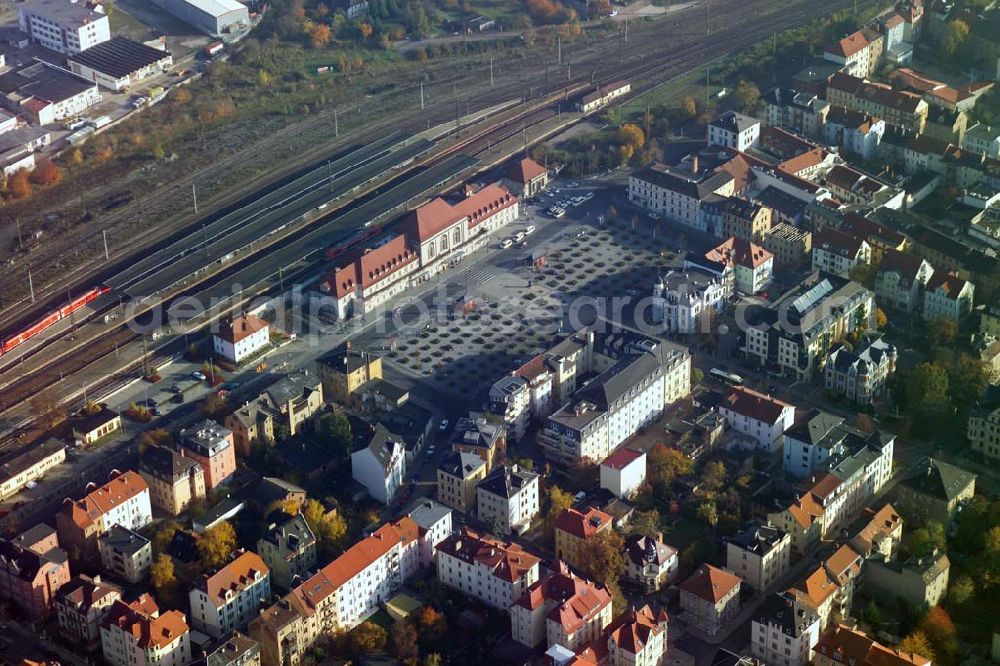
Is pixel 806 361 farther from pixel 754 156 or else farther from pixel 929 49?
pixel 929 49

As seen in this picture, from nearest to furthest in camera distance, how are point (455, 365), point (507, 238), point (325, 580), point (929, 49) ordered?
1. point (325, 580)
2. point (455, 365)
3. point (507, 238)
4. point (929, 49)

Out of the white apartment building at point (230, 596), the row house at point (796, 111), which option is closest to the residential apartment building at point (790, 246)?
the row house at point (796, 111)

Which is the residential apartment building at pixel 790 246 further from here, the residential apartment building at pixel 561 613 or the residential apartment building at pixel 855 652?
the residential apartment building at pixel 855 652

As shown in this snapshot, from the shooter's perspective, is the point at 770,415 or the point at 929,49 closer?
the point at 770,415

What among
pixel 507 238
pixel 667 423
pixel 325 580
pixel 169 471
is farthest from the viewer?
pixel 507 238

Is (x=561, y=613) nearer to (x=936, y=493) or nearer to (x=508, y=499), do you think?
(x=508, y=499)

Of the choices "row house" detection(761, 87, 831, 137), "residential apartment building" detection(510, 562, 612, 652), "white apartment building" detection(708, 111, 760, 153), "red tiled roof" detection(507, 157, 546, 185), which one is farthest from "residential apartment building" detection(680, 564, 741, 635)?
"row house" detection(761, 87, 831, 137)

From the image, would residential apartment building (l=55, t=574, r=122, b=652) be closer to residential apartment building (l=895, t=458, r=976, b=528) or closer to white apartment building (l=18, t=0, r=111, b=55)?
residential apartment building (l=895, t=458, r=976, b=528)

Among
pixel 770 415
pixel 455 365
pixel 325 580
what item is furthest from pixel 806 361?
pixel 325 580

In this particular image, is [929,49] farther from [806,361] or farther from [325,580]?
[325,580]
